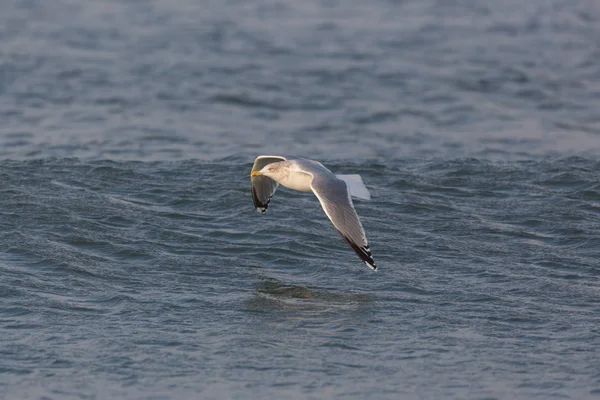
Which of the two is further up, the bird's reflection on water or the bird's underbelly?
the bird's underbelly

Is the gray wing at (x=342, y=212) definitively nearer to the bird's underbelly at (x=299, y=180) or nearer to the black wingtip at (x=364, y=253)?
the black wingtip at (x=364, y=253)

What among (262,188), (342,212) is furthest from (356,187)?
(262,188)

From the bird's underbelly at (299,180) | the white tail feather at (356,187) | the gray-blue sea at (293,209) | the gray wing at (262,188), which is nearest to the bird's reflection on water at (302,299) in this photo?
the gray-blue sea at (293,209)

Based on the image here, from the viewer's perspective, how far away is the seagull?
871 cm

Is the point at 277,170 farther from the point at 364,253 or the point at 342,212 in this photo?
the point at 364,253

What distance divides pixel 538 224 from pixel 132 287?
416 centimetres

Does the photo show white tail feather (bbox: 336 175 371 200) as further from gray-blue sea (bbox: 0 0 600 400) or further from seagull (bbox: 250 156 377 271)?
gray-blue sea (bbox: 0 0 600 400)

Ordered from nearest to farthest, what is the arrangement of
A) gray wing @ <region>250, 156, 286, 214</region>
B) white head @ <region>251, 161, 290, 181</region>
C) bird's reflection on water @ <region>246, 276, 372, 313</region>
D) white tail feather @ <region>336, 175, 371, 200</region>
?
bird's reflection on water @ <region>246, 276, 372, 313</region>, white tail feather @ <region>336, 175, 371, 200</region>, white head @ <region>251, 161, 290, 181</region>, gray wing @ <region>250, 156, 286, 214</region>

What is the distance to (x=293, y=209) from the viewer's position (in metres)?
11.3

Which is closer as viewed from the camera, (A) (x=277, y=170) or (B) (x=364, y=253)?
(B) (x=364, y=253)

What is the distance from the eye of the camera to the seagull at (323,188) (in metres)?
8.71

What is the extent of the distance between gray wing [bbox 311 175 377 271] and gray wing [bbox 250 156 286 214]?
4.19 ft

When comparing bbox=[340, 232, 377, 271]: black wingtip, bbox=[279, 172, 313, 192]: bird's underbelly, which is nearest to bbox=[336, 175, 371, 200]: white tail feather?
bbox=[279, 172, 313, 192]: bird's underbelly

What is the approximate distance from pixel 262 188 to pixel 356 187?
1.34m
